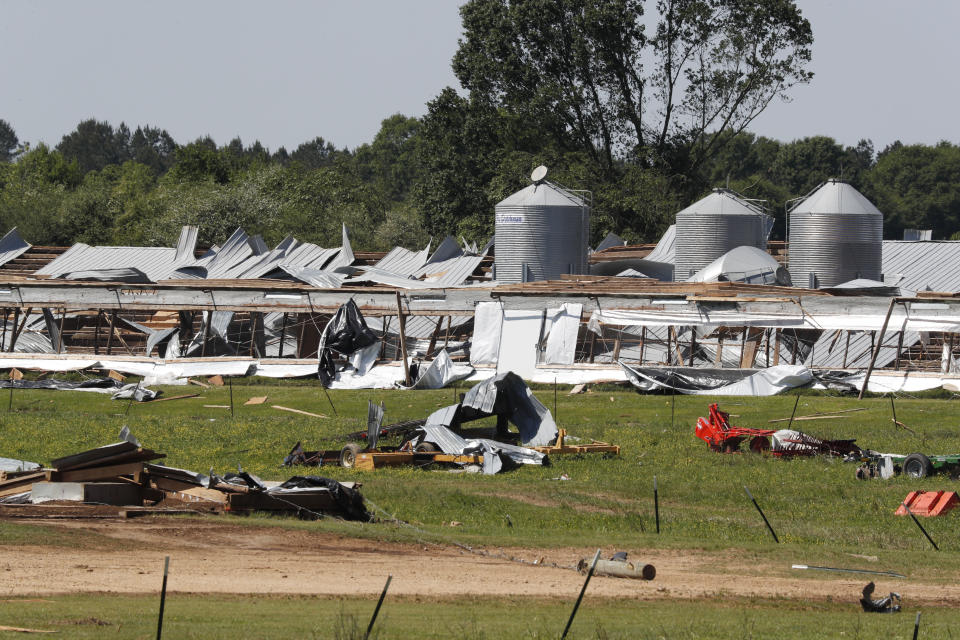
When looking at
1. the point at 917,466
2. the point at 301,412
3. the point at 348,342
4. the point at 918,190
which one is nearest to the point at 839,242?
the point at 348,342

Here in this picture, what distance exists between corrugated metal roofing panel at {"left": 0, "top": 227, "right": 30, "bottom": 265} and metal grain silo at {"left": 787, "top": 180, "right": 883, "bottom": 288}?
36922 mm

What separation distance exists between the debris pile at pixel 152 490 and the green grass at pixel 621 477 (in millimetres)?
842

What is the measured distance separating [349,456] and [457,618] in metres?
12.3

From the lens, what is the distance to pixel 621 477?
73.7 feet

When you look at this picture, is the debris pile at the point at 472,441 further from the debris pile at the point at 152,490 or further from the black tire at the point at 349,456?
the debris pile at the point at 152,490

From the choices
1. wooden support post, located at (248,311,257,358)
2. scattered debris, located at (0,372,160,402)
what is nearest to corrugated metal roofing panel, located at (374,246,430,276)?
wooden support post, located at (248,311,257,358)

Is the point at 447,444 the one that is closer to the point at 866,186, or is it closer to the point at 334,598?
the point at 334,598

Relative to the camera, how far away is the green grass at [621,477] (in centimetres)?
1750

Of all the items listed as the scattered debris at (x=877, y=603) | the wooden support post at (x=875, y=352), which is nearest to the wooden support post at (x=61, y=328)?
the wooden support post at (x=875, y=352)

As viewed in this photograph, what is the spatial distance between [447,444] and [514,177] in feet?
161

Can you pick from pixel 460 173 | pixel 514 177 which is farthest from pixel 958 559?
pixel 460 173

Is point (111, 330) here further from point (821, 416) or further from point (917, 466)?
point (917, 466)

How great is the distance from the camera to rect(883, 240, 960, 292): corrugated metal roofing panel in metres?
52.9

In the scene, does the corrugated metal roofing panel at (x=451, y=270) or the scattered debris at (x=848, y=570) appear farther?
the corrugated metal roofing panel at (x=451, y=270)
